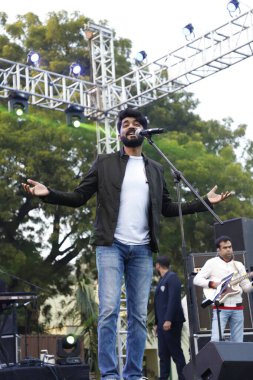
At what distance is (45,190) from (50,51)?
18.1 metres

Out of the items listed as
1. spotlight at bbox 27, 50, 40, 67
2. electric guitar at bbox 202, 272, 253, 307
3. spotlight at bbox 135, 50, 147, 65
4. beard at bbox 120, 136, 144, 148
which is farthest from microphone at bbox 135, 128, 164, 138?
spotlight at bbox 135, 50, 147, 65

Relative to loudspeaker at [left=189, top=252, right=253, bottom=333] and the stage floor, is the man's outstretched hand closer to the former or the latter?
the stage floor

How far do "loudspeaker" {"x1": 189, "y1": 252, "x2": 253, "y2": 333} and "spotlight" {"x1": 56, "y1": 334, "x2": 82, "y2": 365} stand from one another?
192 cm

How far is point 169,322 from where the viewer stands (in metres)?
7.26

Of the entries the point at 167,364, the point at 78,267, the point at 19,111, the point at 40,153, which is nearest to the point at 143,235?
the point at 167,364

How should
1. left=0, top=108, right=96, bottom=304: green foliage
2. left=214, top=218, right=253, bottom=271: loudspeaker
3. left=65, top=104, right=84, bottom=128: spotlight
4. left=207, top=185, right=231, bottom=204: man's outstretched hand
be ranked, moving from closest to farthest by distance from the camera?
left=207, top=185, right=231, bottom=204: man's outstretched hand, left=214, top=218, right=253, bottom=271: loudspeaker, left=65, top=104, right=84, bottom=128: spotlight, left=0, top=108, right=96, bottom=304: green foliage

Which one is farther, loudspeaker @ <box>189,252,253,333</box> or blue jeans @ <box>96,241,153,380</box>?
loudspeaker @ <box>189,252,253,333</box>

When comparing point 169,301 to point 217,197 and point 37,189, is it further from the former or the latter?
point 37,189

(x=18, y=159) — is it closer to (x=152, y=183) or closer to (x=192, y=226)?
(x=192, y=226)

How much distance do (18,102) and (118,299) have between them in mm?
8796

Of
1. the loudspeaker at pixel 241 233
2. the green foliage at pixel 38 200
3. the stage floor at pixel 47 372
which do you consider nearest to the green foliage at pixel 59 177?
the green foliage at pixel 38 200

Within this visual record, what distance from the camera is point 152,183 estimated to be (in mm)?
3914

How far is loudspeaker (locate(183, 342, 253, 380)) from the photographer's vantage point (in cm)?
345

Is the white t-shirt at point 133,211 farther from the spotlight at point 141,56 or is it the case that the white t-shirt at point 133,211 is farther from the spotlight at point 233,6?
the spotlight at point 141,56
